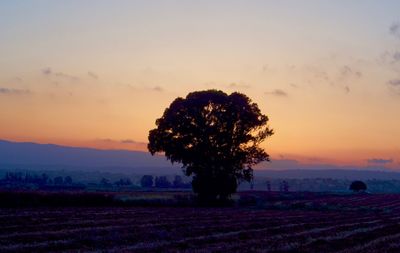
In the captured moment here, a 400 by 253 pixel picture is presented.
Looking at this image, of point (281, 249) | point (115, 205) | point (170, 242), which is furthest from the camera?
point (115, 205)

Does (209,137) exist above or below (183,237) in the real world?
above

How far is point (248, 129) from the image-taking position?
7250 centimetres

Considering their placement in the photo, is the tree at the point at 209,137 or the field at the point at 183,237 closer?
the field at the point at 183,237

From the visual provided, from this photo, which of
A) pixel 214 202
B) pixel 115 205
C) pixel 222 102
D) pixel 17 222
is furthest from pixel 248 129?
pixel 17 222

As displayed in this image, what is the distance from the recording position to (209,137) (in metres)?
70.9

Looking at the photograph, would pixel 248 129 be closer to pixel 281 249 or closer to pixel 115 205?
pixel 115 205

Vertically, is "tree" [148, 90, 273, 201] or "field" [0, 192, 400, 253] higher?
"tree" [148, 90, 273, 201]

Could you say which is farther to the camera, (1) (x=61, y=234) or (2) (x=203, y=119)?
(2) (x=203, y=119)

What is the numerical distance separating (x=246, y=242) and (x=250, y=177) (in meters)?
46.1

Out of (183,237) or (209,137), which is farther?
(209,137)

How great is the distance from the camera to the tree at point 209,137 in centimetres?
7081

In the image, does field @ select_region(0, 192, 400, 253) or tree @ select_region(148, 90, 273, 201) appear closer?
field @ select_region(0, 192, 400, 253)

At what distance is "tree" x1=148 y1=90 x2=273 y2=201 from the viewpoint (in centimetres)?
7081

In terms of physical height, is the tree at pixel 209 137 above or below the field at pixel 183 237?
above
